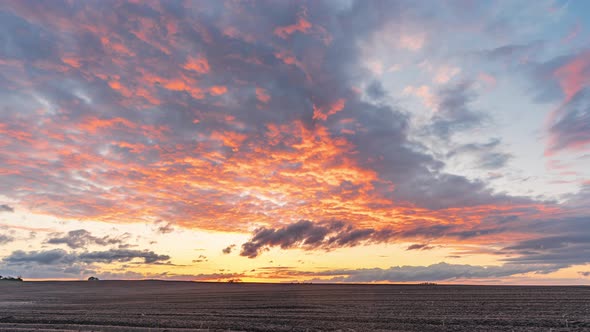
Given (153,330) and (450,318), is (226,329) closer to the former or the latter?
(153,330)

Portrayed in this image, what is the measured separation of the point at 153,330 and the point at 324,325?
1458 centimetres

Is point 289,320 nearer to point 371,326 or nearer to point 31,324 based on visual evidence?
point 371,326

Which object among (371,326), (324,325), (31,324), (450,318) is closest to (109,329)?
(31,324)

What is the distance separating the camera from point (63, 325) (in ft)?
125

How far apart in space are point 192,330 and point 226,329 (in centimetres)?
275

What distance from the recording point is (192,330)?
1282 inches

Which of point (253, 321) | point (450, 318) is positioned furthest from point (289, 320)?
point (450, 318)

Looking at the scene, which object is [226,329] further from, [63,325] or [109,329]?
[63,325]

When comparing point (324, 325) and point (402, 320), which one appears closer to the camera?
point (324, 325)

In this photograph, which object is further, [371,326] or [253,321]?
[253,321]

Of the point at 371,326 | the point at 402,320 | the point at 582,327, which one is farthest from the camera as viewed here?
the point at 402,320

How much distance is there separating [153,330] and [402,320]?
22.5m

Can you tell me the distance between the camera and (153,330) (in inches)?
1312

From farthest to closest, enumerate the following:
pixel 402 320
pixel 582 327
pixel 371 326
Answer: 1. pixel 402 320
2. pixel 371 326
3. pixel 582 327
